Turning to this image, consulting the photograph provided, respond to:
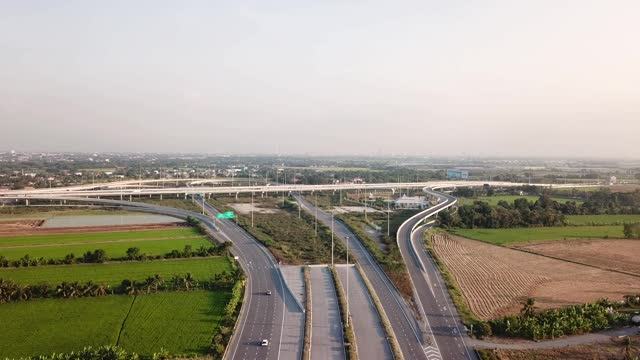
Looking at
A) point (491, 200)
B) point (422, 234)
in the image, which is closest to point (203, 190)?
point (422, 234)

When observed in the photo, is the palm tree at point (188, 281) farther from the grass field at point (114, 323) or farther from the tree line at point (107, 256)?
the tree line at point (107, 256)

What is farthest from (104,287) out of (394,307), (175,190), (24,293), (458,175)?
(458,175)

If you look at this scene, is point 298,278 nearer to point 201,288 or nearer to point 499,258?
point 201,288

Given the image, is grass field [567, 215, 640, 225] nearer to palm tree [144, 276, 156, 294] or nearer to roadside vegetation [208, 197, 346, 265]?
roadside vegetation [208, 197, 346, 265]

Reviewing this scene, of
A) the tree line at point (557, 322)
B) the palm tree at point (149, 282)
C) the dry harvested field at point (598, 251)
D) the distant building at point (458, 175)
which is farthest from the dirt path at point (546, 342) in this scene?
the distant building at point (458, 175)

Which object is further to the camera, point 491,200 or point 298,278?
point 491,200

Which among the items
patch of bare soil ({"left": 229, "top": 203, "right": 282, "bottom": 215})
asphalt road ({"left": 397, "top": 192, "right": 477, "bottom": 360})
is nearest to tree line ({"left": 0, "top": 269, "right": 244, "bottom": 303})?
asphalt road ({"left": 397, "top": 192, "right": 477, "bottom": 360})

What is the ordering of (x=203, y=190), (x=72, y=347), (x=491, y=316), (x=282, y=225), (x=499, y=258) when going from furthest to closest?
1. (x=203, y=190)
2. (x=282, y=225)
3. (x=499, y=258)
4. (x=491, y=316)
5. (x=72, y=347)
